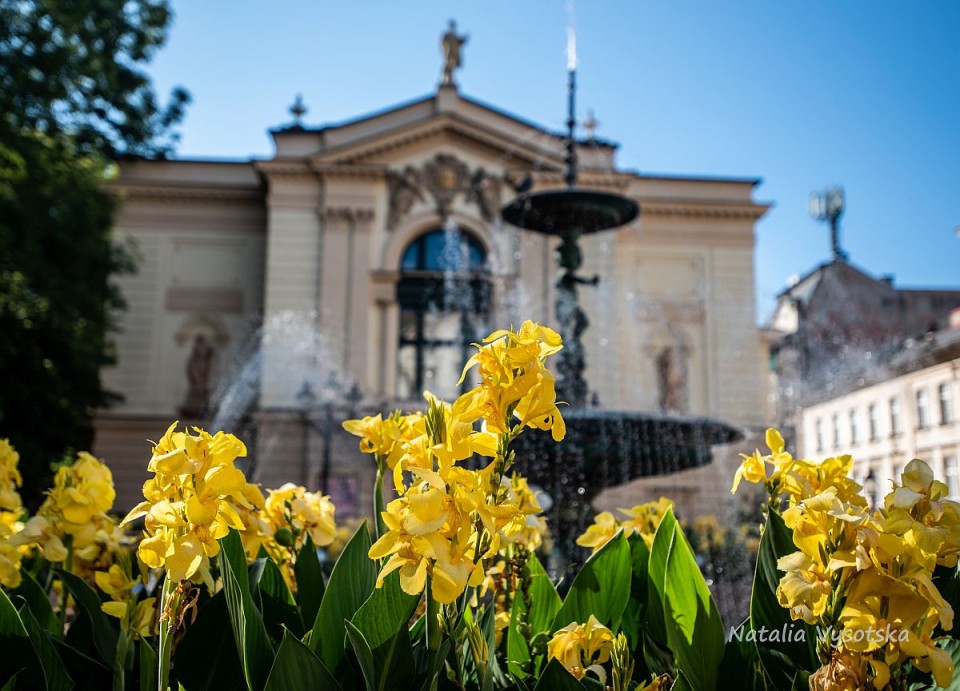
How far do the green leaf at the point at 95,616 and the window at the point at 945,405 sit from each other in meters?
32.1

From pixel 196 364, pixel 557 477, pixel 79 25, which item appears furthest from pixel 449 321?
pixel 557 477

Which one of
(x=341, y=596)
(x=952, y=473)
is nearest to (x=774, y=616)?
(x=341, y=596)

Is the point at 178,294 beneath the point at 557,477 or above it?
above

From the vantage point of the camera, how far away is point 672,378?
26969 mm

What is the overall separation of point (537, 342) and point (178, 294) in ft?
91.1

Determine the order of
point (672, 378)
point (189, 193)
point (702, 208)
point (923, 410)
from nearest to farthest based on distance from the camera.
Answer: point (672, 378), point (189, 193), point (702, 208), point (923, 410)

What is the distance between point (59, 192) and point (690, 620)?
19.9m

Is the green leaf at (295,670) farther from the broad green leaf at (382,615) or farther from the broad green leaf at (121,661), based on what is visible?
the broad green leaf at (121,661)

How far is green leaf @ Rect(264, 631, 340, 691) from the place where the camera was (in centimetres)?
144

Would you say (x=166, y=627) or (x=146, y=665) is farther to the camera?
(x=146, y=665)

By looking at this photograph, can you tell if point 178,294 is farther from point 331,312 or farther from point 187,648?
point 187,648

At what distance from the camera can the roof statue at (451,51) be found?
2900 centimetres

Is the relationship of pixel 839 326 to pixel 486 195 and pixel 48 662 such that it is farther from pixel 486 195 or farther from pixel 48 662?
pixel 48 662

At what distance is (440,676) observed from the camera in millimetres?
1715
